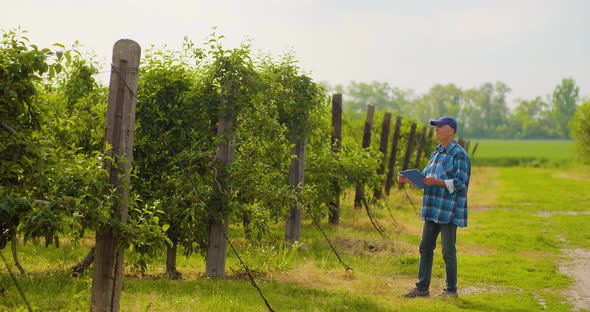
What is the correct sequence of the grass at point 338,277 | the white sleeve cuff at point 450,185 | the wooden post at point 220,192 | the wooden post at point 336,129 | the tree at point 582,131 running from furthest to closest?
1. the tree at point 582,131
2. the wooden post at point 336,129
3. the wooden post at point 220,192
4. the white sleeve cuff at point 450,185
5. the grass at point 338,277

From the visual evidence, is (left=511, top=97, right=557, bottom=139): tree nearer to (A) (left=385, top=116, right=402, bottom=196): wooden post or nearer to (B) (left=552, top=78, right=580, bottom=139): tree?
(B) (left=552, top=78, right=580, bottom=139): tree

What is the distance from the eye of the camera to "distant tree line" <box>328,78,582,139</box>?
163125 millimetres

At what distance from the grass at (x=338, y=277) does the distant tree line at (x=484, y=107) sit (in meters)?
145

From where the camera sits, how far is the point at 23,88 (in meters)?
6.26

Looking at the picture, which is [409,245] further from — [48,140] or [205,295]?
[48,140]

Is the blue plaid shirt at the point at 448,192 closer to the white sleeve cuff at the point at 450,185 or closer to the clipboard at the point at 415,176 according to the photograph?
the white sleeve cuff at the point at 450,185

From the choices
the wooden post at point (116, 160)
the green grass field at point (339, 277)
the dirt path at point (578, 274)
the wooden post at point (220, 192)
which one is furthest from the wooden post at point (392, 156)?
the wooden post at point (116, 160)

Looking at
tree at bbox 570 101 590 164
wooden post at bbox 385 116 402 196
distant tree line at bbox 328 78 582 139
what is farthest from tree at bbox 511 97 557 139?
wooden post at bbox 385 116 402 196

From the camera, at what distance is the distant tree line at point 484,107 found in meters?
163

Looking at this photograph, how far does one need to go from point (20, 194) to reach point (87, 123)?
3.73m

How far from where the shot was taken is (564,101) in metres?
166

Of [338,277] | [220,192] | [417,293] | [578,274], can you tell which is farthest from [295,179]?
[578,274]

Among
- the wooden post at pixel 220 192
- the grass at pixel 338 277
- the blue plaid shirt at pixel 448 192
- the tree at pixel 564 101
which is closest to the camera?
the grass at pixel 338 277

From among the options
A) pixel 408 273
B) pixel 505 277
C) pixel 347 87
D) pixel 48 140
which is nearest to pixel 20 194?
pixel 48 140
